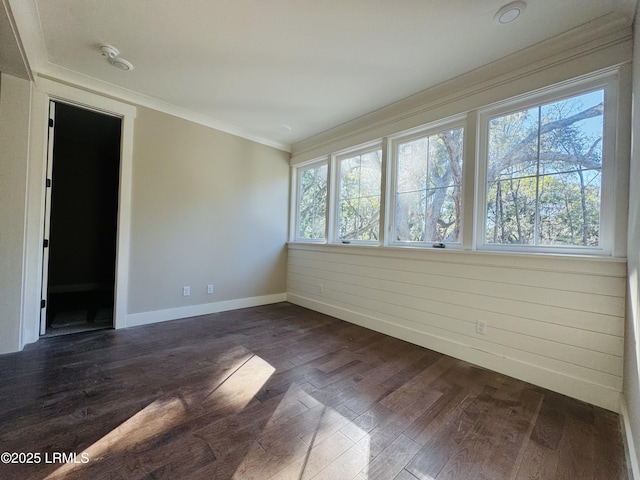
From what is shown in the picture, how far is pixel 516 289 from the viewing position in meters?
2.15

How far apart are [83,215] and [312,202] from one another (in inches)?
163

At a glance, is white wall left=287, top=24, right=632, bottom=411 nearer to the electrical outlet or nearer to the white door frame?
the electrical outlet

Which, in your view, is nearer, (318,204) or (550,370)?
(550,370)

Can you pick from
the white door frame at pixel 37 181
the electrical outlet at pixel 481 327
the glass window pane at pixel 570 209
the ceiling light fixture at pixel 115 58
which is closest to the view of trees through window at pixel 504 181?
the glass window pane at pixel 570 209

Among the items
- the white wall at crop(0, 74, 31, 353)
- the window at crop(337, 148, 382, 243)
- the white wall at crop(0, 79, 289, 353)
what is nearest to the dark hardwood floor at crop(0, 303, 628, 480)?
the white wall at crop(0, 74, 31, 353)

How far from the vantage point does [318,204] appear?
166 inches

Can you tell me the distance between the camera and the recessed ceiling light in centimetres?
169

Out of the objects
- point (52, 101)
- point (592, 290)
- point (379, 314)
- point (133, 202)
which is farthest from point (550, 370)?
point (52, 101)

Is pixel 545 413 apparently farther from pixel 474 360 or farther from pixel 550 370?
pixel 474 360

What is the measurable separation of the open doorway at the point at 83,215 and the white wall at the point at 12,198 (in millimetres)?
1609

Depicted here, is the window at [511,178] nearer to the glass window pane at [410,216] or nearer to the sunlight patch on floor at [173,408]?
the glass window pane at [410,216]

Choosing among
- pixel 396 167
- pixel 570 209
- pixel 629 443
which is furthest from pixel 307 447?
pixel 396 167

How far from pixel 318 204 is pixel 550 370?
128 inches

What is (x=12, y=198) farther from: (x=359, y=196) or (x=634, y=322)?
(x=634, y=322)
